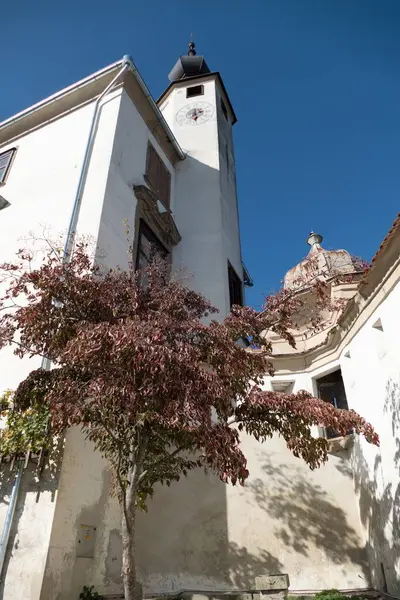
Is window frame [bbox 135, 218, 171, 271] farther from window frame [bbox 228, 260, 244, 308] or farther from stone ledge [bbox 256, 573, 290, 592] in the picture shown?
stone ledge [bbox 256, 573, 290, 592]

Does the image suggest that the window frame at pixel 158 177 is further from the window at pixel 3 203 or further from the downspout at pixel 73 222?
the window at pixel 3 203

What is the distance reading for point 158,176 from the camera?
13.8m

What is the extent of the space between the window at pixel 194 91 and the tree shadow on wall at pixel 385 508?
16229mm

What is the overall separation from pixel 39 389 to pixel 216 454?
301 cm

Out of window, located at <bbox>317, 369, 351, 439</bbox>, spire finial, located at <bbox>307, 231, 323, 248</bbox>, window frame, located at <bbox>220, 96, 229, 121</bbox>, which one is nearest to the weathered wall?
window, located at <bbox>317, 369, 351, 439</bbox>

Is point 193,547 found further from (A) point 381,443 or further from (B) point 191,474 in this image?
(A) point 381,443

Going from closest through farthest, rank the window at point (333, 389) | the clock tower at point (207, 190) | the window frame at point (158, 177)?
the window at point (333, 389)
the window frame at point (158, 177)
the clock tower at point (207, 190)

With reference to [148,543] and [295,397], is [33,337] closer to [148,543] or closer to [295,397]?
[295,397]

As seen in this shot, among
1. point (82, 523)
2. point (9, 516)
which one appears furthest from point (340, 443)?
point (9, 516)

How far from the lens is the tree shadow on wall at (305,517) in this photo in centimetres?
785

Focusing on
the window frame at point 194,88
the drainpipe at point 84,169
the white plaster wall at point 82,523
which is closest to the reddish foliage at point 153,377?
the white plaster wall at point 82,523

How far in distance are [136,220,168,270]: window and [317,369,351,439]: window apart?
5268 mm

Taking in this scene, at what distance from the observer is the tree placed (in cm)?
483

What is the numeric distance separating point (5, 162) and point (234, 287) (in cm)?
835
